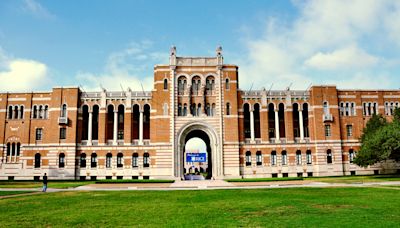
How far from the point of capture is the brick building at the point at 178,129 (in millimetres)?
55500

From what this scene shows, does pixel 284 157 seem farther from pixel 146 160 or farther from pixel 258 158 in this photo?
pixel 146 160

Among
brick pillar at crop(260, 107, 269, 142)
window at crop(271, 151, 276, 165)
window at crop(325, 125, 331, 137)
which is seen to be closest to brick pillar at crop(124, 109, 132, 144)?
brick pillar at crop(260, 107, 269, 142)

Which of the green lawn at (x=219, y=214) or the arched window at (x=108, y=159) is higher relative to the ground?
the arched window at (x=108, y=159)

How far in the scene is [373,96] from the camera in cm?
5991

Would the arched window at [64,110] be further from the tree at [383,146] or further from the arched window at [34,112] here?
the tree at [383,146]

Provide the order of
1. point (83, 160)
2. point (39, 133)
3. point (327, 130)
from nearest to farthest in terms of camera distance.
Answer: point (83, 160) → point (39, 133) → point (327, 130)

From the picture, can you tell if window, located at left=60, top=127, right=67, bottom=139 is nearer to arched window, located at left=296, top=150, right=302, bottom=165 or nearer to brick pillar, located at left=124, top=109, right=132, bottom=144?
brick pillar, located at left=124, top=109, right=132, bottom=144

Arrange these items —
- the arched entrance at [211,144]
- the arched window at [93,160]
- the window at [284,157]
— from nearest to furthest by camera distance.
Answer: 1. the arched entrance at [211,144]
2. the arched window at [93,160]
3. the window at [284,157]

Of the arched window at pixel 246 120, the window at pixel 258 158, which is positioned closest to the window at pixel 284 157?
the window at pixel 258 158

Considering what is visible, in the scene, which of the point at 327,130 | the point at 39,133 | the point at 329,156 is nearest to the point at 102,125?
the point at 39,133

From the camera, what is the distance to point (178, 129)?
182ft

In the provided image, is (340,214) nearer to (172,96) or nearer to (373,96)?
(172,96)

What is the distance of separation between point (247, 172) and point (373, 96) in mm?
26143

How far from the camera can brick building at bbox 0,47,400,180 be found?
55.5 meters
